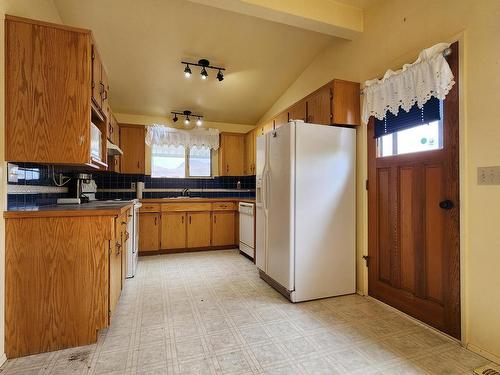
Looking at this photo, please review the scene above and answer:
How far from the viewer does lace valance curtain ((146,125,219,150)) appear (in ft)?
14.9

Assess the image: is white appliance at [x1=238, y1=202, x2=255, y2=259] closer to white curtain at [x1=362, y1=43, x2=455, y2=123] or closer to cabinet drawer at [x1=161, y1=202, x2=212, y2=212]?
cabinet drawer at [x1=161, y1=202, x2=212, y2=212]

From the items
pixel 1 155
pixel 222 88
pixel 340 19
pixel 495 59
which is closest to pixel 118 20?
pixel 222 88

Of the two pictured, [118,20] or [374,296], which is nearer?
[374,296]

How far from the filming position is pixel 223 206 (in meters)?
4.55

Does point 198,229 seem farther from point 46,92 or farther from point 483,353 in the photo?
point 483,353

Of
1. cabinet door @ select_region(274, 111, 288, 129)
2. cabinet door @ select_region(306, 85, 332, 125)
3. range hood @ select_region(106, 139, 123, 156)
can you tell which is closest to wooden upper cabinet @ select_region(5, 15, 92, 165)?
range hood @ select_region(106, 139, 123, 156)

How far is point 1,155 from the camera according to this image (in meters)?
1.60

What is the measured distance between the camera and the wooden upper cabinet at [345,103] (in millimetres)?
2588

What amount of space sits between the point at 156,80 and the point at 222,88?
0.99m

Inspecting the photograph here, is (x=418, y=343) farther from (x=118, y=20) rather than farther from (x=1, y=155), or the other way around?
(x=118, y=20)

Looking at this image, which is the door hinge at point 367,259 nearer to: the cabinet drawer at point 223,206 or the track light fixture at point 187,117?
the cabinet drawer at point 223,206

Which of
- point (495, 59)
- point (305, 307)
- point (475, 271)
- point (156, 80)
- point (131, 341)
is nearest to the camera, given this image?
point (495, 59)

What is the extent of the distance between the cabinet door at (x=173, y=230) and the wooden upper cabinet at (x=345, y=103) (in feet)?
9.40

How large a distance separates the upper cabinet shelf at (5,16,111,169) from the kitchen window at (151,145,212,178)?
121 inches
